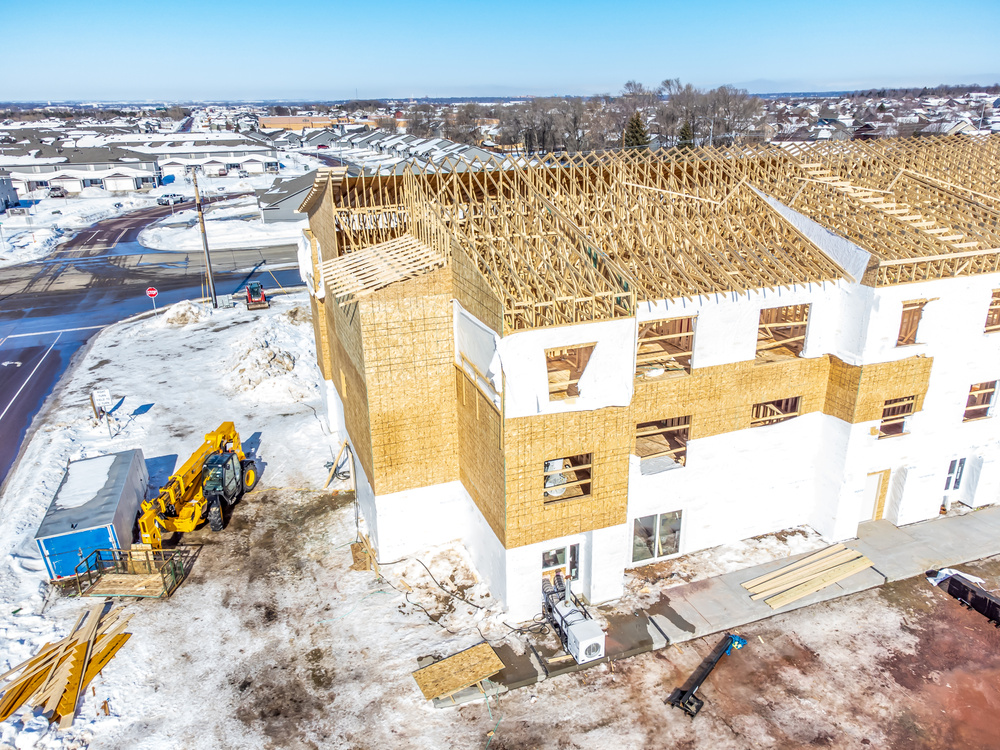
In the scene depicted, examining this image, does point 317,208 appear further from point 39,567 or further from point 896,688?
point 896,688

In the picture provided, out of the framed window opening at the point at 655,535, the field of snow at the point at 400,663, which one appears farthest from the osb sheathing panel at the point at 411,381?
the framed window opening at the point at 655,535

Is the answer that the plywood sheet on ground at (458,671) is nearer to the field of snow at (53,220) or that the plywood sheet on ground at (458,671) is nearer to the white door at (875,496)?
the white door at (875,496)

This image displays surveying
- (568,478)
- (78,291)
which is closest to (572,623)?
(568,478)

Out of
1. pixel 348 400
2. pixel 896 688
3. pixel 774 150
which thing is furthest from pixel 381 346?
pixel 774 150

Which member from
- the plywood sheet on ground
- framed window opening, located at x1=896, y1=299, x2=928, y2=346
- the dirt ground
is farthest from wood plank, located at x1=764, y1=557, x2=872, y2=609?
the plywood sheet on ground

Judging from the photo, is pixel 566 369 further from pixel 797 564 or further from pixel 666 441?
pixel 797 564

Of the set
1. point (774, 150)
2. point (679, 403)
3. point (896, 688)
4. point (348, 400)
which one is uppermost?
point (774, 150)

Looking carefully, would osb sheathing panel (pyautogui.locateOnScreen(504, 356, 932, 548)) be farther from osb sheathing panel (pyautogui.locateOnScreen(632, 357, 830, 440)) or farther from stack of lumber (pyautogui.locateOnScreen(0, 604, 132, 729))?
stack of lumber (pyautogui.locateOnScreen(0, 604, 132, 729))
